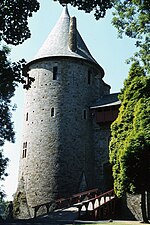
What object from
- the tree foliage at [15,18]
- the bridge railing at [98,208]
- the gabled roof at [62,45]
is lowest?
the bridge railing at [98,208]

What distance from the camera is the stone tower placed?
2650 centimetres

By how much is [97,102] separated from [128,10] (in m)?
12.6

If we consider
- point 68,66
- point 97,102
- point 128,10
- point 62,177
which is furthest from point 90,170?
point 128,10

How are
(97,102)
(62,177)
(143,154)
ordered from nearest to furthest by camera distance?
1. (143,154)
2. (62,177)
3. (97,102)

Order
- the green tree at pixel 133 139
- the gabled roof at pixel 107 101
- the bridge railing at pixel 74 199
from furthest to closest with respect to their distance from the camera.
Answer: the gabled roof at pixel 107 101, the bridge railing at pixel 74 199, the green tree at pixel 133 139

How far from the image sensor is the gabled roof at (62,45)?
98.4 feet

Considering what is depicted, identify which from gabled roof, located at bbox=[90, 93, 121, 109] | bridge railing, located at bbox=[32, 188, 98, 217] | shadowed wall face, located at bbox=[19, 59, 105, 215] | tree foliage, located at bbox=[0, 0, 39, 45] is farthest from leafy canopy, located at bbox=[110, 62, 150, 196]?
tree foliage, located at bbox=[0, 0, 39, 45]

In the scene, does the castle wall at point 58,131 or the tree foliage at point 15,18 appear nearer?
the tree foliage at point 15,18

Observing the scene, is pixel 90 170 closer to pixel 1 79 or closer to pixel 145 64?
pixel 145 64

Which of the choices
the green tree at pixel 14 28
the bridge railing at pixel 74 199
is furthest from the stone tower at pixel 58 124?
the green tree at pixel 14 28

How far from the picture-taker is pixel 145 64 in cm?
1844

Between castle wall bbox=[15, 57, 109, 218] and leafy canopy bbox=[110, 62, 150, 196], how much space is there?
24.3ft

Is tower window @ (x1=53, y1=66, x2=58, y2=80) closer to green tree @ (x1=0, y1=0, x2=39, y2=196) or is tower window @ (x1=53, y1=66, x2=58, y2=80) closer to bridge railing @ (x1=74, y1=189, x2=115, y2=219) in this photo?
bridge railing @ (x1=74, y1=189, x2=115, y2=219)

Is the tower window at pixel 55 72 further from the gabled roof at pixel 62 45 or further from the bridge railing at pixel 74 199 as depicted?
the bridge railing at pixel 74 199
